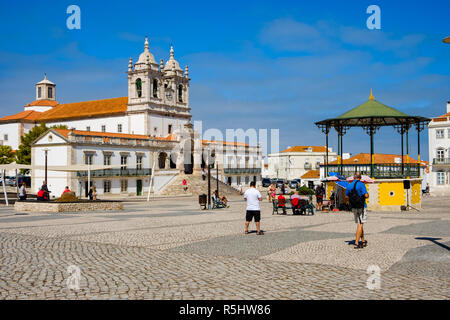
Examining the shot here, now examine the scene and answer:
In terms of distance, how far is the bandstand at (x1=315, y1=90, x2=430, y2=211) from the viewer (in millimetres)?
24875

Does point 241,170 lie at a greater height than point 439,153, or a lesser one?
lesser

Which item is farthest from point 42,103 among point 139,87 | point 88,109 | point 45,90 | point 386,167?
point 386,167

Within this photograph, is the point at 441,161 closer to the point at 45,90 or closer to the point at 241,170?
the point at 241,170

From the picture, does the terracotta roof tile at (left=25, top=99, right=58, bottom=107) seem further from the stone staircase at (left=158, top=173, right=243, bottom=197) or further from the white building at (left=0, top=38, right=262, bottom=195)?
the stone staircase at (left=158, top=173, right=243, bottom=197)

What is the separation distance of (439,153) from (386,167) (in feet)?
115

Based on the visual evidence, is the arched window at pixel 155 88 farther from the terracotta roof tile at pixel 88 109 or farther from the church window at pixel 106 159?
the church window at pixel 106 159

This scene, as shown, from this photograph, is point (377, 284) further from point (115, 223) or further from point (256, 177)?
point (256, 177)

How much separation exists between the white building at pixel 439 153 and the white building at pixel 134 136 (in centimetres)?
2752

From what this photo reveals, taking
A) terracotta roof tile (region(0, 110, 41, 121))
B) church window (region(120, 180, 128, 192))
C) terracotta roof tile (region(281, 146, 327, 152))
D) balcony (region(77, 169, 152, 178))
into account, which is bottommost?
church window (region(120, 180, 128, 192))

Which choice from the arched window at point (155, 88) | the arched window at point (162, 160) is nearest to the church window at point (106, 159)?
the arched window at point (162, 160)

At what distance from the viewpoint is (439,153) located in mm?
57656

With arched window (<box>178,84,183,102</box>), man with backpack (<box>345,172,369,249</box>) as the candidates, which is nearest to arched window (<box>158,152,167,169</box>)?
arched window (<box>178,84,183,102</box>)

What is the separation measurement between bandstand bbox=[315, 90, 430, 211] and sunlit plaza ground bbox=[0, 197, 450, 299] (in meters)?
10.1

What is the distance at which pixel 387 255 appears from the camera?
9.77 metres
